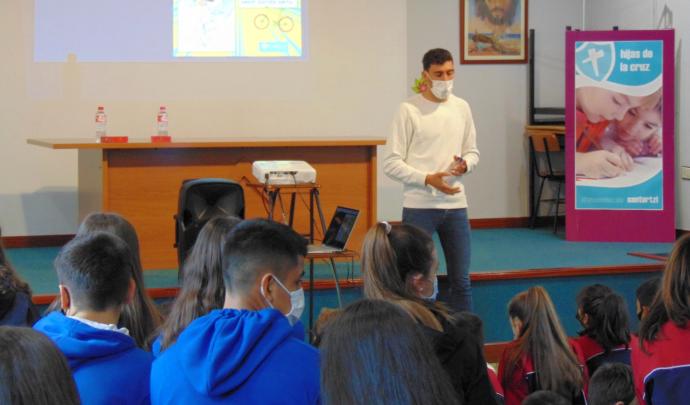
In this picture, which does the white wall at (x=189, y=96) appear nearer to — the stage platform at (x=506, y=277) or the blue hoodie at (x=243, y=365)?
the stage platform at (x=506, y=277)

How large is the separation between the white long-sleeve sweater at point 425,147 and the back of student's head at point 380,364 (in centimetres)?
329

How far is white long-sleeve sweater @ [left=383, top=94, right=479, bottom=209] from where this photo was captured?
470 cm

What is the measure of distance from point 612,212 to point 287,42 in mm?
3008

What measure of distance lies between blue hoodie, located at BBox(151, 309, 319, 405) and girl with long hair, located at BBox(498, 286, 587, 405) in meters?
1.75

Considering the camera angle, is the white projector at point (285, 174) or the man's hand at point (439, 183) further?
the white projector at point (285, 174)

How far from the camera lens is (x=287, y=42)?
7.54 meters

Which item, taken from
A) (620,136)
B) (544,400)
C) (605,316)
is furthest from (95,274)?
(620,136)

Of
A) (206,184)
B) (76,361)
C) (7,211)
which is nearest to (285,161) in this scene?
(206,184)

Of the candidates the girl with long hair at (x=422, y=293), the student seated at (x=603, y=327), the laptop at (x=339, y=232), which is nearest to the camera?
the girl with long hair at (x=422, y=293)

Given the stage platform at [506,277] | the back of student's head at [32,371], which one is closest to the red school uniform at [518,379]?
the stage platform at [506,277]

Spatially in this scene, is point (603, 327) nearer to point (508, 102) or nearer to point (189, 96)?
point (189, 96)

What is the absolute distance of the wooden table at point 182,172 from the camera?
5898mm

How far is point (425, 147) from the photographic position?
4.76 meters

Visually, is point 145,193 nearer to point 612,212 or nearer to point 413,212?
point 413,212
